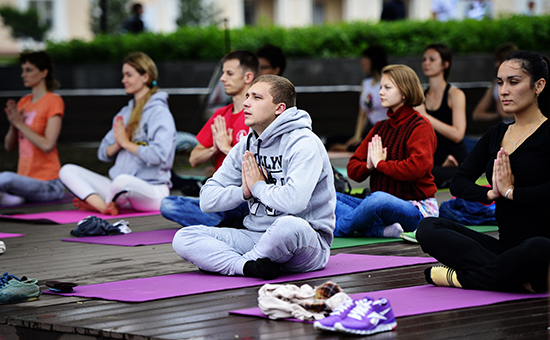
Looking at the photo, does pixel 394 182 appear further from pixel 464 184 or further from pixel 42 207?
pixel 42 207

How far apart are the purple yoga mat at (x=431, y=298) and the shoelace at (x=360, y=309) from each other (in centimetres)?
21

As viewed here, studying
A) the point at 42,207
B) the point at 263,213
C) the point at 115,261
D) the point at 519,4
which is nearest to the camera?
the point at 263,213

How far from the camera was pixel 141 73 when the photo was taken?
6957mm

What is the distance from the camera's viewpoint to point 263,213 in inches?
172

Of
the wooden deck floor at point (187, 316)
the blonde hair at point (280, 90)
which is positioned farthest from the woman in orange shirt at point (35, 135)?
the blonde hair at point (280, 90)

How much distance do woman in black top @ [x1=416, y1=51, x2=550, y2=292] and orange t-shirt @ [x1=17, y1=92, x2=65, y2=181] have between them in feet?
16.6

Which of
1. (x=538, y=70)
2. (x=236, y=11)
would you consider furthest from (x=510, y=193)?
(x=236, y=11)

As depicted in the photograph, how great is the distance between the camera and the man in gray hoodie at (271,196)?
4.01 meters

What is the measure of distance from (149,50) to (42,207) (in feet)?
25.4

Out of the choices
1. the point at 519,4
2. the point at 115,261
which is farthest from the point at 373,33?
the point at 519,4

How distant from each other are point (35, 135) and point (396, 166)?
4045mm

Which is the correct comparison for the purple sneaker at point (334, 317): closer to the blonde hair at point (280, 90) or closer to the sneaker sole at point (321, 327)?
the sneaker sole at point (321, 327)

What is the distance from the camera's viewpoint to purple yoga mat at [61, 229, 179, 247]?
551cm

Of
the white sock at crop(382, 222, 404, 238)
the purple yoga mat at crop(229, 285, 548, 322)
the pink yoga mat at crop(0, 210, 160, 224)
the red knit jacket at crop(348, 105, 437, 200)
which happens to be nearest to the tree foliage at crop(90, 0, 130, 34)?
the pink yoga mat at crop(0, 210, 160, 224)
